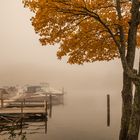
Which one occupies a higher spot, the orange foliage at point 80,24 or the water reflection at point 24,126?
the orange foliage at point 80,24

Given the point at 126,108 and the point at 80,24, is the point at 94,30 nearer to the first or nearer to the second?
the point at 80,24

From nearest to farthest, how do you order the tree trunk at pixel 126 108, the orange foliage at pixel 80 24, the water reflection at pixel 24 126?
1. the orange foliage at pixel 80 24
2. the tree trunk at pixel 126 108
3. the water reflection at pixel 24 126

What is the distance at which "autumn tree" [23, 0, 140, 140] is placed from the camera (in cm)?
1914

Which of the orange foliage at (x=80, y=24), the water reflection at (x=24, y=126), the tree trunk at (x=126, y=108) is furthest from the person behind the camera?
the water reflection at (x=24, y=126)

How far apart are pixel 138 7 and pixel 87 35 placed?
3.37m

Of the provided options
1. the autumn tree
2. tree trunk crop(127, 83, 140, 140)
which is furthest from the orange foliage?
tree trunk crop(127, 83, 140, 140)

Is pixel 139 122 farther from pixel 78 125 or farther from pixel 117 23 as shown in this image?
pixel 78 125

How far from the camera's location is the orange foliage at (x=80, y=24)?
19.1 m

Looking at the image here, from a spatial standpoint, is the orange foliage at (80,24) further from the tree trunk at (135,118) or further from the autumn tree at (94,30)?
the tree trunk at (135,118)

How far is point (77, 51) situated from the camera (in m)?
23.9

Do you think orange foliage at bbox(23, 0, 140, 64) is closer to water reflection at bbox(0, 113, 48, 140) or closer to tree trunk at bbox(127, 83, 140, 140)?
tree trunk at bbox(127, 83, 140, 140)

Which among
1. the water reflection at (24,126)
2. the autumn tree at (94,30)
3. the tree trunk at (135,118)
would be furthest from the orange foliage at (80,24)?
the water reflection at (24,126)

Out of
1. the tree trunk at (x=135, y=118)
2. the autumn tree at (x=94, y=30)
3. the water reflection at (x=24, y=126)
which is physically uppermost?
the autumn tree at (x=94, y=30)

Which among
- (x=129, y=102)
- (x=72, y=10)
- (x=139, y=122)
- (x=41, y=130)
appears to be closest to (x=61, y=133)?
(x=41, y=130)
